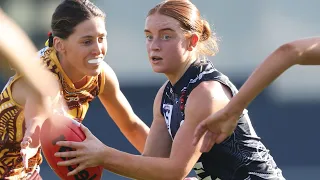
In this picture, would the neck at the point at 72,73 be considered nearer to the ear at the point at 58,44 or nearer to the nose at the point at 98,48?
the ear at the point at 58,44

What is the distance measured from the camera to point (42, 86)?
Answer: 4.20 meters

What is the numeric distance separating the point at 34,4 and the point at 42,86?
5208 mm

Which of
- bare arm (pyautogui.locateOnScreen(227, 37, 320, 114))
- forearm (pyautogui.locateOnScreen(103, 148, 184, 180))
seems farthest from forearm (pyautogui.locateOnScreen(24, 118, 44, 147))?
bare arm (pyautogui.locateOnScreen(227, 37, 320, 114))

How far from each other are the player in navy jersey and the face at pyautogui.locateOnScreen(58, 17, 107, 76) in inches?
19.5

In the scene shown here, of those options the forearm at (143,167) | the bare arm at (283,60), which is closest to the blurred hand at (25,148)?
the forearm at (143,167)

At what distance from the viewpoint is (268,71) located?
294 cm

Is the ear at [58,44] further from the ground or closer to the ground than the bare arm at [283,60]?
further from the ground

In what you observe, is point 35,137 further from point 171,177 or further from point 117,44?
point 117,44

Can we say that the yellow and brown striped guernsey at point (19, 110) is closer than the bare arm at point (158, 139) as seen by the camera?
No

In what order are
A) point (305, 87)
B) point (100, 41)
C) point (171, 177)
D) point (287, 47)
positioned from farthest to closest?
point (305, 87) → point (100, 41) → point (171, 177) → point (287, 47)

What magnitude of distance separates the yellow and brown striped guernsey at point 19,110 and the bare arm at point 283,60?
5.74 feet

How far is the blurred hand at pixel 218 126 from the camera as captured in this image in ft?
9.96

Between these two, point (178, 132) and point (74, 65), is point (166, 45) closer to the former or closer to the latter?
point (178, 132)

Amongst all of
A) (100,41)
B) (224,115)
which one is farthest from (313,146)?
(224,115)
